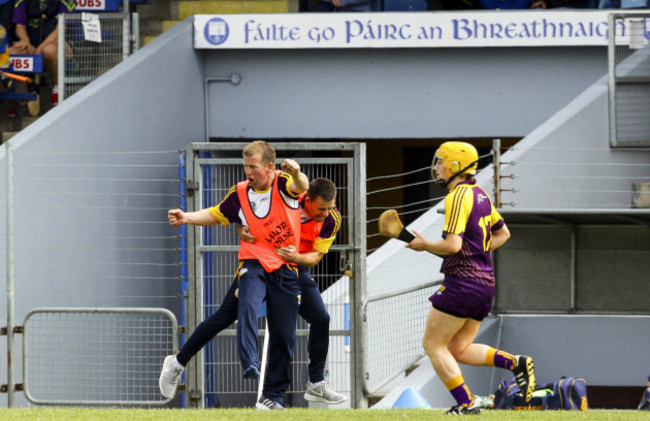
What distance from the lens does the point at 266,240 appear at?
8.16 metres

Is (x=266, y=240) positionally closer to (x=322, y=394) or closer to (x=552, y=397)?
(x=322, y=394)

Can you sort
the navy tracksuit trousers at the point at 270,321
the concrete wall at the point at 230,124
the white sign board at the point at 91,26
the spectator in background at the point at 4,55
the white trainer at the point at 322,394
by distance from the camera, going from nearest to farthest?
1. the navy tracksuit trousers at the point at 270,321
2. the white trainer at the point at 322,394
3. the concrete wall at the point at 230,124
4. the white sign board at the point at 91,26
5. the spectator in background at the point at 4,55

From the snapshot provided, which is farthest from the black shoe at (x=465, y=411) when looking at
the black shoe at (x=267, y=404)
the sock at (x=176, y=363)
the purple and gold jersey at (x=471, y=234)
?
the sock at (x=176, y=363)

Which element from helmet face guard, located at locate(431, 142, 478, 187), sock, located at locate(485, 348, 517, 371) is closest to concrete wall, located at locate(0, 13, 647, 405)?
helmet face guard, located at locate(431, 142, 478, 187)

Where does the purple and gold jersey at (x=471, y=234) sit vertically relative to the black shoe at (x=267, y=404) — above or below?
above

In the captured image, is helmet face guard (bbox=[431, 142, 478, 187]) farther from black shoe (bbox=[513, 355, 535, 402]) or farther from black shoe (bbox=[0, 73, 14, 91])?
black shoe (bbox=[0, 73, 14, 91])

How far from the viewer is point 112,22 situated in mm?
15438

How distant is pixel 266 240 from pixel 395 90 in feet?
25.0

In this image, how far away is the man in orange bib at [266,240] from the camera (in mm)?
8016

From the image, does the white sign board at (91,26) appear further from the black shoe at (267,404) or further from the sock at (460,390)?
the sock at (460,390)

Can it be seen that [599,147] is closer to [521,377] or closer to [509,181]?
[509,181]

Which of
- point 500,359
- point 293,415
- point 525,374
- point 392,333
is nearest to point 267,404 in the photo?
point 293,415

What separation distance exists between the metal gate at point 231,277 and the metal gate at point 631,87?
3.68 meters

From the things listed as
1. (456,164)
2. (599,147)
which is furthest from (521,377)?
(599,147)
